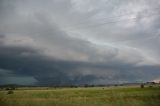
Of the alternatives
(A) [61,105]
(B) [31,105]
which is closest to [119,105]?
(A) [61,105]

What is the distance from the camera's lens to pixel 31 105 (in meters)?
29.1

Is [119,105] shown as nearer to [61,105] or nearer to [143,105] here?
[143,105]

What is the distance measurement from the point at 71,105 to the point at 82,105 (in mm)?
1310

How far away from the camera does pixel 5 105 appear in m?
27.0

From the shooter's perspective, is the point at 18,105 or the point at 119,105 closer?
the point at 18,105

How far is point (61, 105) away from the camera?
2861 centimetres

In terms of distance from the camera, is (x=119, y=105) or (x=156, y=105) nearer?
(x=156, y=105)

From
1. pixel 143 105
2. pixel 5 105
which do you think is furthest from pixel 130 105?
pixel 5 105

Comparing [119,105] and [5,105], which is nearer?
[5,105]

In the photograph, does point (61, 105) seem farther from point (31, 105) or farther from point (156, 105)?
point (156, 105)

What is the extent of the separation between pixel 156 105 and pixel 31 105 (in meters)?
13.7

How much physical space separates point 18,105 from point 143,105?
13.8m

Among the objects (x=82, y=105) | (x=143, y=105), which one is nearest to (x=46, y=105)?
(x=82, y=105)

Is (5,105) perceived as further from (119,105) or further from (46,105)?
(119,105)
